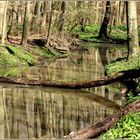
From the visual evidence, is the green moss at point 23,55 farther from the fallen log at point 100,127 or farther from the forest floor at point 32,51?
the fallen log at point 100,127

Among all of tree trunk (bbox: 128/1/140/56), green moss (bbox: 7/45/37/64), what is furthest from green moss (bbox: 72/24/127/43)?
tree trunk (bbox: 128/1/140/56)

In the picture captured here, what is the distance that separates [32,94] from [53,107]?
2.07 m

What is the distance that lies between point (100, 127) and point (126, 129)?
2.14ft

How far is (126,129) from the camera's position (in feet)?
28.5

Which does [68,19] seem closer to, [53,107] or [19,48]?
[19,48]

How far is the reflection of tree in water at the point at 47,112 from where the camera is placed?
34.3ft

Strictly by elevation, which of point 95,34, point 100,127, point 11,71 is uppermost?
point 100,127

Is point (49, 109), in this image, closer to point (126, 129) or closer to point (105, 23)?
point (126, 129)

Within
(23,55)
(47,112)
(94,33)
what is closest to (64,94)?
(47,112)

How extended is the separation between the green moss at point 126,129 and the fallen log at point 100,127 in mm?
180

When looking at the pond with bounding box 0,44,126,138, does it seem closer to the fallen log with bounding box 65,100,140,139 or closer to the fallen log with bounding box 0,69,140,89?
the fallen log with bounding box 0,69,140,89

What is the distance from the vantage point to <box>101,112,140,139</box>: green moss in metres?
8.50

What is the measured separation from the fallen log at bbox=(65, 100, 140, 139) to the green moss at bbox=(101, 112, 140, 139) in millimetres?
180

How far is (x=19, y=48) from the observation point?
25.6 metres
